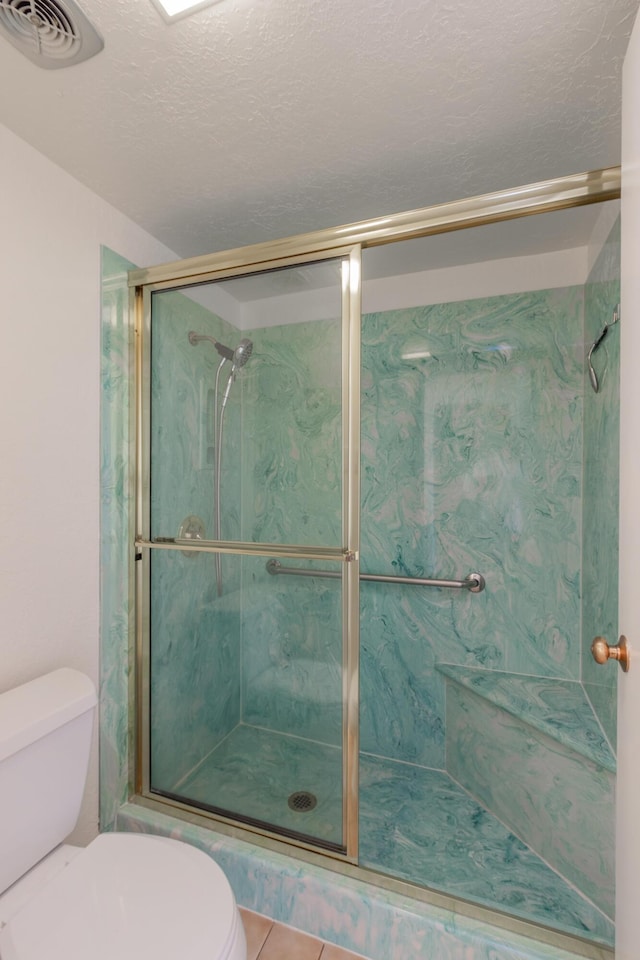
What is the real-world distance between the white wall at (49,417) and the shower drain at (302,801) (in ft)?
2.17

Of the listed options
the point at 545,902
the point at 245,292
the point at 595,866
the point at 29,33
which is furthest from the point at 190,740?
the point at 29,33

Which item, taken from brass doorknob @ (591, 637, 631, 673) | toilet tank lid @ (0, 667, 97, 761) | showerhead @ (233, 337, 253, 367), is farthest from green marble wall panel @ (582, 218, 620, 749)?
toilet tank lid @ (0, 667, 97, 761)

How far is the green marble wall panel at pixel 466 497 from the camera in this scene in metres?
1.86

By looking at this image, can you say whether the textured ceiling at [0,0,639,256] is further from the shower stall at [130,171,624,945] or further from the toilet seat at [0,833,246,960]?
the toilet seat at [0,833,246,960]

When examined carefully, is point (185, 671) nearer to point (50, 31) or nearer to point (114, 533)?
point (114, 533)

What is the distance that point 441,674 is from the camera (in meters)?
1.98

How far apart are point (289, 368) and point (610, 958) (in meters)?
1.72

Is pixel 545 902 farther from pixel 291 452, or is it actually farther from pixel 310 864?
pixel 291 452

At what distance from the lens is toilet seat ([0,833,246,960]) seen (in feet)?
2.70

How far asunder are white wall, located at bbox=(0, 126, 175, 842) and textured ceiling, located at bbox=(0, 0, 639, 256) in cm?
15

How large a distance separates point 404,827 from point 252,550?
3.76 ft

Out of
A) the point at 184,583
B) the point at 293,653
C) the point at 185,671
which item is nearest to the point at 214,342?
the point at 184,583

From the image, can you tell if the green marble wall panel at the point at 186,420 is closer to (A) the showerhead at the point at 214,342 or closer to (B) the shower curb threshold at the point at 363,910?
(A) the showerhead at the point at 214,342

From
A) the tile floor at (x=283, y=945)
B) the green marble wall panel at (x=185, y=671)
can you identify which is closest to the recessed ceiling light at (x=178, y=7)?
the green marble wall panel at (x=185, y=671)
